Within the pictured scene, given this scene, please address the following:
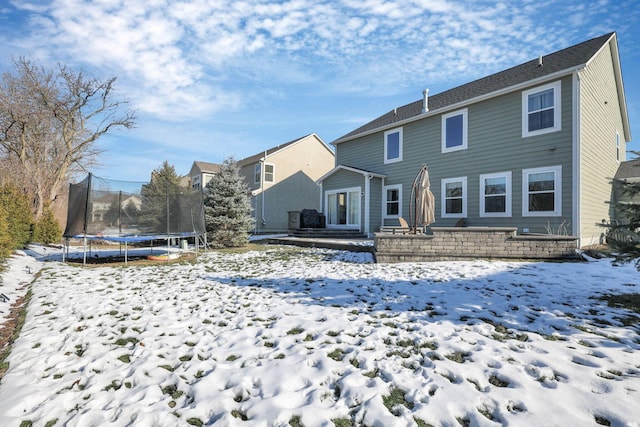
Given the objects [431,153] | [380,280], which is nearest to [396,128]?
[431,153]

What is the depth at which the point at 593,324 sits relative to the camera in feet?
11.2

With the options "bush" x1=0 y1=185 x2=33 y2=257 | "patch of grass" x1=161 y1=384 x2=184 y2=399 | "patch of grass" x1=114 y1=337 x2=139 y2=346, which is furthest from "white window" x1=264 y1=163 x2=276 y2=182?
"patch of grass" x1=161 y1=384 x2=184 y2=399

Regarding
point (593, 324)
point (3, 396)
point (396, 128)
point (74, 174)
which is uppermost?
point (396, 128)

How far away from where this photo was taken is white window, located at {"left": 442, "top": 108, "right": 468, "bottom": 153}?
11.4 m

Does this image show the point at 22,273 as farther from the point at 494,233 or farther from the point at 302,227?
the point at 494,233

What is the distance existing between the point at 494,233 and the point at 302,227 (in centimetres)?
927

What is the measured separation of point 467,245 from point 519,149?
15.1 ft

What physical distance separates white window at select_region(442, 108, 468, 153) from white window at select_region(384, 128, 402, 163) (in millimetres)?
2085

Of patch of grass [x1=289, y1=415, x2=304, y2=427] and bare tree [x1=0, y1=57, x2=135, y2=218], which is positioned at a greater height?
bare tree [x1=0, y1=57, x2=135, y2=218]

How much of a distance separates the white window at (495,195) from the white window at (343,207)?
539cm

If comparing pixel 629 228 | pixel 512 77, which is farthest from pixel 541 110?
pixel 629 228

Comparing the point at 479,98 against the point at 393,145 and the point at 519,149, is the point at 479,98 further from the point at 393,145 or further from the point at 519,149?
the point at 393,145

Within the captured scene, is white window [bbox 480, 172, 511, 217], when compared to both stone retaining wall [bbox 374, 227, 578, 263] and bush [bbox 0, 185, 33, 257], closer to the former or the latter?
stone retaining wall [bbox 374, 227, 578, 263]

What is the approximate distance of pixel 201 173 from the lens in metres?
25.0
